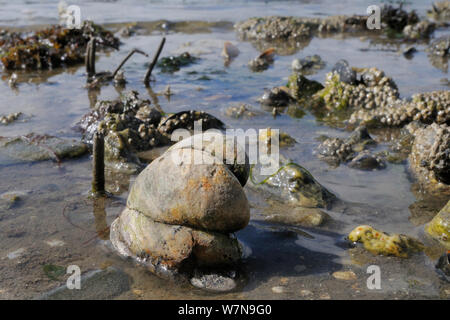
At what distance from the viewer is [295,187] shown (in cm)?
450

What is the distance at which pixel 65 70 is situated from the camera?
33.3 feet

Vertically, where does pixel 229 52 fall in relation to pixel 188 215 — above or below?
above

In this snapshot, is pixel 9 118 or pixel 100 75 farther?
pixel 100 75

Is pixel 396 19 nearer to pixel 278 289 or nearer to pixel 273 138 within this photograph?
pixel 273 138

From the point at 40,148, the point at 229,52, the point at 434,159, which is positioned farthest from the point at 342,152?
the point at 229,52

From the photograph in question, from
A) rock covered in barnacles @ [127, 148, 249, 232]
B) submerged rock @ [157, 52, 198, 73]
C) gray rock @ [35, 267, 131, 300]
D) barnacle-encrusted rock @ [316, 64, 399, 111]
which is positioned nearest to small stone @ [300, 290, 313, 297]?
rock covered in barnacles @ [127, 148, 249, 232]

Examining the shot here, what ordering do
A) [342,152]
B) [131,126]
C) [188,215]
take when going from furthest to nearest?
1. [131,126]
2. [342,152]
3. [188,215]

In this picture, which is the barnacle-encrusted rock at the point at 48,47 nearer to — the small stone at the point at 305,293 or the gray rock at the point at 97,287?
the gray rock at the point at 97,287

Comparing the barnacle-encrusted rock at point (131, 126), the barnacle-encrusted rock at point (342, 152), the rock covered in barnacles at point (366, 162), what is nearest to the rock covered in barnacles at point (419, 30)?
the barnacle-encrusted rock at point (342, 152)

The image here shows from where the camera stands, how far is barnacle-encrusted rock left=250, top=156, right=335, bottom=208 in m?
4.40

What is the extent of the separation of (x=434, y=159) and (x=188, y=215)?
2.87m

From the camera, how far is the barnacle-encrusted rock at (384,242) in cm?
348

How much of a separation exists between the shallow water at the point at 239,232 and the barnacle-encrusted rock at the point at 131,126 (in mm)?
309
